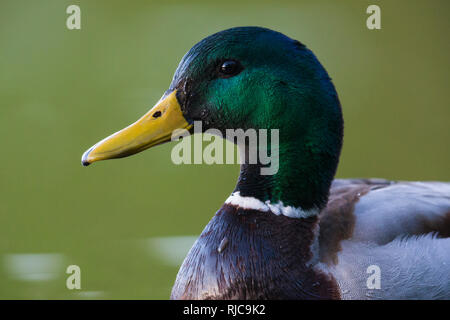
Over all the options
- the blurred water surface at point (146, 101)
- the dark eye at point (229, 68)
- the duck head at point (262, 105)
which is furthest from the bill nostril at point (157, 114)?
the blurred water surface at point (146, 101)

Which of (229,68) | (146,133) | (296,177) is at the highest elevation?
(229,68)

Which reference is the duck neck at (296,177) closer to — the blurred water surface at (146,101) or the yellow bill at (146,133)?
the yellow bill at (146,133)

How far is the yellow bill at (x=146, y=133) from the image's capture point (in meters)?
1.66

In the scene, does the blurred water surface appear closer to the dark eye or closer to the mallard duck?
the mallard duck

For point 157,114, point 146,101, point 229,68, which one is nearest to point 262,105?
point 229,68

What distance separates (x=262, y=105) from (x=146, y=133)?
341 millimetres

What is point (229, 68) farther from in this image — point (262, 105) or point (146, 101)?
point (146, 101)

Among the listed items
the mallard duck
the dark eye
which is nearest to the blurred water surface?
the mallard duck

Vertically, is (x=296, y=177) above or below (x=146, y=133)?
below

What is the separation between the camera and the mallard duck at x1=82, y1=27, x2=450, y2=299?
1655mm

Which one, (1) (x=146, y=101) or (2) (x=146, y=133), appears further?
(1) (x=146, y=101)

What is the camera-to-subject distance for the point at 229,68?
167 cm
